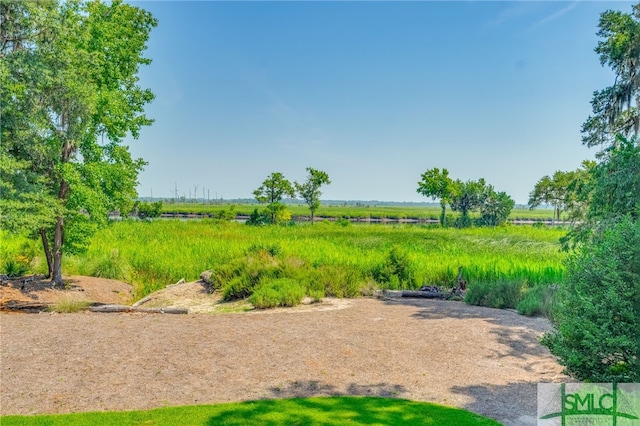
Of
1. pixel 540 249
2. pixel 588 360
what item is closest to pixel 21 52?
pixel 588 360

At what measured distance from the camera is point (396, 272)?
14742 millimetres

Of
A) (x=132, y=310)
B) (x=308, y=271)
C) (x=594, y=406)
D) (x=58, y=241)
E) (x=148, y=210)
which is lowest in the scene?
(x=132, y=310)

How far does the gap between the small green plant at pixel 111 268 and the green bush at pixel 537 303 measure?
13.7 meters

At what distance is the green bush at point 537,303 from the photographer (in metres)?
10.6

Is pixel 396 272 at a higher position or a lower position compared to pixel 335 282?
higher

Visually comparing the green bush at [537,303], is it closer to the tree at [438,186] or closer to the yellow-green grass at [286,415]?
the yellow-green grass at [286,415]

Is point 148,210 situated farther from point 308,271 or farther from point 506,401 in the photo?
point 506,401

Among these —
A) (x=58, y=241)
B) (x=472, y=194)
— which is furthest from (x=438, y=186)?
(x=58, y=241)

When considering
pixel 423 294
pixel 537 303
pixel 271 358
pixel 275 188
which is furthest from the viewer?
pixel 275 188

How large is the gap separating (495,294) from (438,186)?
3838 centimetres

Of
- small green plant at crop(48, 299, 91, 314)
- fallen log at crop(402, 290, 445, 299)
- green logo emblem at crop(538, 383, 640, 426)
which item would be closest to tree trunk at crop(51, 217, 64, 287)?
small green plant at crop(48, 299, 91, 314)

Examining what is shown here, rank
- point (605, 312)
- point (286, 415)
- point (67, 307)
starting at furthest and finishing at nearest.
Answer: point (67, 307), point (286, 415), point (605, 312)

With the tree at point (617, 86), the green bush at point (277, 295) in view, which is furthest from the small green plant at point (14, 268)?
the tree at point (617, 86)

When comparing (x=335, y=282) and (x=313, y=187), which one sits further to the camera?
(x=313, y=187)
